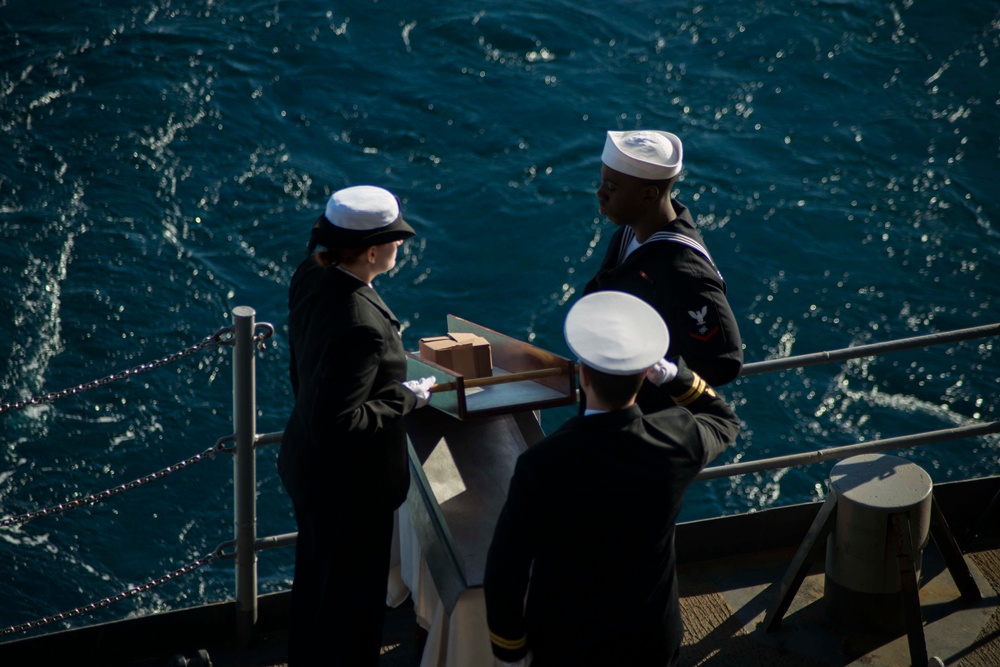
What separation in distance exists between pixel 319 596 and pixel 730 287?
10654 millimetres

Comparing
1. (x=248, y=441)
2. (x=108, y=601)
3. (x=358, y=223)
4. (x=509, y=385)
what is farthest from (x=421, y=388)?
(x=108, y=601)

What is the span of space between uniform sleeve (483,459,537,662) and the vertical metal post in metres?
1.31

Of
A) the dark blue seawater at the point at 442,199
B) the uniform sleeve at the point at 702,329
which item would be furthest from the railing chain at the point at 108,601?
the dark blue seawater at the point at 442,199

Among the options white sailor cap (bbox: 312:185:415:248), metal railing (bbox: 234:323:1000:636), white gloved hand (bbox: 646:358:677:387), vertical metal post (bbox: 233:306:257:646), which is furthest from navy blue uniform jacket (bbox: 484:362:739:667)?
vertical metal post (bbox: 233:306:257:646)

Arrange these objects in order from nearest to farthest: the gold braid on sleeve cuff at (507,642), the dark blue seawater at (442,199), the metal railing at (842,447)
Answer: the gold braid on sleeve cuff at (507,642) < the metal railing at (842,447) < the dark blue seawater at (442,199)

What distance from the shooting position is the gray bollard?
4289 mm

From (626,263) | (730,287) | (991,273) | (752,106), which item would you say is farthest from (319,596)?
(752,106)

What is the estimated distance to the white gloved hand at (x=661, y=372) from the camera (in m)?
3.18

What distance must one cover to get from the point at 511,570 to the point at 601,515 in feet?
0.98

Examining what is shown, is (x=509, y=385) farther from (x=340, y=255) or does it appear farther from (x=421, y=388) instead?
(x=340, y=255)

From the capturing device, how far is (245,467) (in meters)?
4.13

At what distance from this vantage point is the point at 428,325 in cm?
1262

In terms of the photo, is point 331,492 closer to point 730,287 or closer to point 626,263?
point 626,263

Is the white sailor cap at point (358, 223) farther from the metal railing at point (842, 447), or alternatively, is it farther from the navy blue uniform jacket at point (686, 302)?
the metal railing at point (842, 447)
